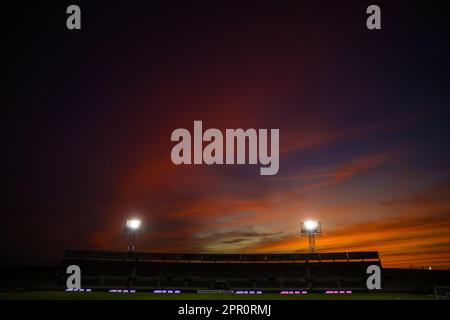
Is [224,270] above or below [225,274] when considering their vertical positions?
above

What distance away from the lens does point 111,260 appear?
51562mm

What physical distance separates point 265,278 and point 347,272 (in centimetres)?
1125

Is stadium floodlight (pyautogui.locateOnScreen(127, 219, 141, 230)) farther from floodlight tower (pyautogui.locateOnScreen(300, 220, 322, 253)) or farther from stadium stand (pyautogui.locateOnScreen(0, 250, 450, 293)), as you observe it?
floodlight tower (pyautogui.locateOnScreen(300, 220, 322, 253))

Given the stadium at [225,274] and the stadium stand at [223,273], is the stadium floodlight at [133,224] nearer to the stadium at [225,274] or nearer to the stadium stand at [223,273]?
the stadium at [225,274]

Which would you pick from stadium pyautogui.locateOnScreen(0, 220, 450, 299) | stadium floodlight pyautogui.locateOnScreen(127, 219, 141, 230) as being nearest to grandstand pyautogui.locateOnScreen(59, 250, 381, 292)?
stadium pyautogui.locateOnScreen(0, 220, 450, 299)

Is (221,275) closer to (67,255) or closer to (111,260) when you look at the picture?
(111,260)

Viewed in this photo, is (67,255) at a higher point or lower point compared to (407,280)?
higher

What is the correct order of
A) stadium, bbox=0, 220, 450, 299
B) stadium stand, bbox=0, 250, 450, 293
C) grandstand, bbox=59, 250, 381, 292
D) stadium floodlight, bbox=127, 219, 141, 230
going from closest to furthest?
stadium, bbox=0, 220, 450, 299, stadium stand, bbox=0, 250, 450, 293, grandstand, bbox=59, 250, 381, 292, stadium floodlight, bbox=127, 219, 141, 230

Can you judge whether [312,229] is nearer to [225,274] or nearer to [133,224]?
[225,274]

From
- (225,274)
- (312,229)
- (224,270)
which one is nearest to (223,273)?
(225,274)

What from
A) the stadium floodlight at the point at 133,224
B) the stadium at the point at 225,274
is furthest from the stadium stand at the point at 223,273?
the stadium floodlight at the point at 133,224

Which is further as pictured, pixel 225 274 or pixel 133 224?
pixel 225 274
